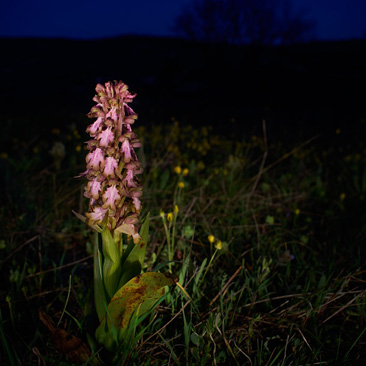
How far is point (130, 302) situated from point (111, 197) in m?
0.37

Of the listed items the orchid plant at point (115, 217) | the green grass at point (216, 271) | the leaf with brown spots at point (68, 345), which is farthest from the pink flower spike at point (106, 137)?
the leaf with brown spots at point (68, 345)

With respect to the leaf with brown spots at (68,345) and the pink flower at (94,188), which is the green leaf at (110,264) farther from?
the leaf with brown spots at (68,345)

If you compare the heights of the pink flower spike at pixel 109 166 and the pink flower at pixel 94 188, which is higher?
the pink flower spike at pixel 109 166

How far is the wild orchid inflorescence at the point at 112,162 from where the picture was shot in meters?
1.10

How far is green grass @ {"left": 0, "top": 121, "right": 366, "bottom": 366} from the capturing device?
1427 millimetres

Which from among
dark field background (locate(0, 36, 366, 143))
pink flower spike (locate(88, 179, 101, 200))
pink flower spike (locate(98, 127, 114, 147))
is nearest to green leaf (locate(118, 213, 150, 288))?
pink flower spike (locate(88, 179, 101, 200))

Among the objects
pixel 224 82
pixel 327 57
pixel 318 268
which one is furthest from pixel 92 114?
pixel 327 57

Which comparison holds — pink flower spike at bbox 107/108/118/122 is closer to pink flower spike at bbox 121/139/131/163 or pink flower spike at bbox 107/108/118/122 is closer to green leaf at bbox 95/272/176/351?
pink flower spike at bbox 121/139/131/163

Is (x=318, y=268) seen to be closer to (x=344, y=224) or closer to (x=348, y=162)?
(x=344, y=224)

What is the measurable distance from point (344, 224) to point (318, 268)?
0.75 meters

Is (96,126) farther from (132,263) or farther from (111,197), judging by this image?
(132,263)

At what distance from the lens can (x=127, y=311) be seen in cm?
120

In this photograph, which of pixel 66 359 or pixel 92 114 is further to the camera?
pixel 66 359

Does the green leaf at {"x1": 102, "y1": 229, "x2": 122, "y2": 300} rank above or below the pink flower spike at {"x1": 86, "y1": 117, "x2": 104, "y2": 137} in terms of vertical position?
→ below
